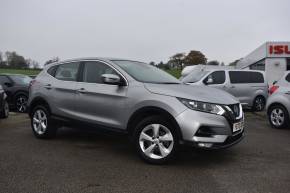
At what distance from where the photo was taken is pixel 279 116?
29.6 ft

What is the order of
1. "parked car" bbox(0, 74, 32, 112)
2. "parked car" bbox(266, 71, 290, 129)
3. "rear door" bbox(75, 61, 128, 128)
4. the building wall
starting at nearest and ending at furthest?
1. "rear door" bbox(75, 61, 128, 128)
2. "parked car" bbox(266, 71, 290, 129)
3. "parked car" bbox(0, 74, 32, 112)
4. the building wall

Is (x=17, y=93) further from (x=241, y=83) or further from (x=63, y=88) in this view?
(x=241, y=83)

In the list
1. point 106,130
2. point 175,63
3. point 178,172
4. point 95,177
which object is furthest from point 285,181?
point 175,63

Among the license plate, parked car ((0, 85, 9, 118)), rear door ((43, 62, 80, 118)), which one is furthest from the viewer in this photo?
parked car ((0, 85, 9, 118))

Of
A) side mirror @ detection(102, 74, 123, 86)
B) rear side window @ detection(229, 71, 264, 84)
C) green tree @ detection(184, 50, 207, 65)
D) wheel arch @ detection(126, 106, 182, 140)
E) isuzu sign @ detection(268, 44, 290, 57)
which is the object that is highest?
green tree @ detection(184, 50, 207, 65)

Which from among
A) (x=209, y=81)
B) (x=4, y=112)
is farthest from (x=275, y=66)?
(x=4, y=112)

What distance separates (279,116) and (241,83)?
5313 millimetres

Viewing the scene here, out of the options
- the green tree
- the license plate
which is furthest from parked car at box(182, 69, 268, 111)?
the green tree

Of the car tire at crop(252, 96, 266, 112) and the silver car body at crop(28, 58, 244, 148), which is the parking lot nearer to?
the silver car body at crop(28, 58, 244, 148)

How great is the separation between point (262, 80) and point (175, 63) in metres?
80.9

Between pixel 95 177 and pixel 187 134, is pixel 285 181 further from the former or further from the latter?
pixel 95 177

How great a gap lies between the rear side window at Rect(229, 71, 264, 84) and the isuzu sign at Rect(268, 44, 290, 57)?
15.3 meters

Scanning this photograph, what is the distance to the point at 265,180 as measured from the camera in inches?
177

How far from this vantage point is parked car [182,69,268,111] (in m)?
13.7
